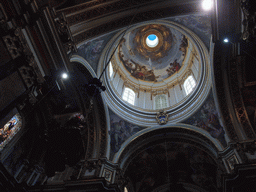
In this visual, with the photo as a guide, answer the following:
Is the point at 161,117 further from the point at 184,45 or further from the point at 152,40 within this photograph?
the point at 152,40

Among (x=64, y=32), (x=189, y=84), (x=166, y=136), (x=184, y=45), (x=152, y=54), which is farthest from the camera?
(x=152, y=54)

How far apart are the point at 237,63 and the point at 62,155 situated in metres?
8.16

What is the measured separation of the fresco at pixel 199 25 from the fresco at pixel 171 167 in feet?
18.4

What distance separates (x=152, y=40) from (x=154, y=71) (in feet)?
10.3

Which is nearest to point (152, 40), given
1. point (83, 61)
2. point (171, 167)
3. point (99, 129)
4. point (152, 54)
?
point (152, 54)

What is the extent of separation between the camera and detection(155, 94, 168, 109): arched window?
1312cm

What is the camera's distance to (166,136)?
10.3 m

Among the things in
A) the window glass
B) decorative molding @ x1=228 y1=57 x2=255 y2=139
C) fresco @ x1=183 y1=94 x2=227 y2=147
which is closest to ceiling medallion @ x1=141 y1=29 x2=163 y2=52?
fresco @ x1=183 y1=94 x2=227 y2=147

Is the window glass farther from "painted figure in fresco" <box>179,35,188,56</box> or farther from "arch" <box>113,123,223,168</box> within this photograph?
"painted figure in fresco" <box>179,35,188,56</box>

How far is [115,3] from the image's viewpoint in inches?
285

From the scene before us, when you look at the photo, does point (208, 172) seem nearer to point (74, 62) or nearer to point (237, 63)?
point (237, 63)

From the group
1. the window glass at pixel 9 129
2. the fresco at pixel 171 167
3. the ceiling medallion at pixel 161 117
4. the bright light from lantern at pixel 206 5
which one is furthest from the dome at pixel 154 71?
the window glass at pixel 9 129

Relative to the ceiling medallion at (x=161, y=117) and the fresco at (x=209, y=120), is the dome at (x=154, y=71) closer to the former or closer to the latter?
the ceiling medallion at (x=161, y=117)

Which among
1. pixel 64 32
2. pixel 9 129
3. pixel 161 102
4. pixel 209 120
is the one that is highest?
pixel 161 102
